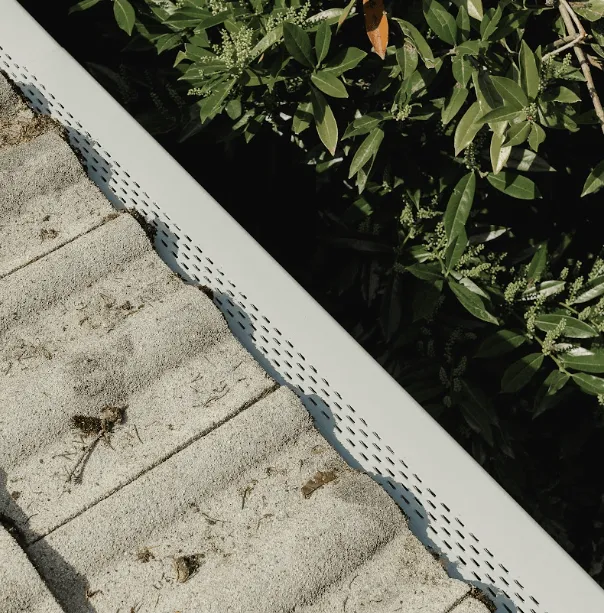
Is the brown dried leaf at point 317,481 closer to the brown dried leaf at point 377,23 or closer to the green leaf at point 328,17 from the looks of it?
the brown dried leaf at point 377,23

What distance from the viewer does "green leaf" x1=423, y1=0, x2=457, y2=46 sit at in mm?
2141

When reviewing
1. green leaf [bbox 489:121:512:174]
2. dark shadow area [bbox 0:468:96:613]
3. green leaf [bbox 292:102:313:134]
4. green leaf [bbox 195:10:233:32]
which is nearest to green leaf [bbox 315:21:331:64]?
green leaf [bbox 292:102:313:134]

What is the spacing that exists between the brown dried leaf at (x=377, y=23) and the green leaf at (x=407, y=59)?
0.35 feet

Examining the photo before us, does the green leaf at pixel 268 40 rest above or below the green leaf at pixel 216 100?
above

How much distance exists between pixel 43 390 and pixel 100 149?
2.63ft

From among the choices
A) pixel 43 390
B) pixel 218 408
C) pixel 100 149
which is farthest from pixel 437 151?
pixel 43 390

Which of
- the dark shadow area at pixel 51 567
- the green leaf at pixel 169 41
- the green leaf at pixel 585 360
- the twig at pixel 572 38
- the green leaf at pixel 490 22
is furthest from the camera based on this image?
the green leaf at pixel 169 41

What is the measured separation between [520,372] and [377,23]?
3.84ft

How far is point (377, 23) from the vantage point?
219 centimetres

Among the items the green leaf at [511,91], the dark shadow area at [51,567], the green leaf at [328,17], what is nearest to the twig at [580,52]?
the green leaf at [511,91]

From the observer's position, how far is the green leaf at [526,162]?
2.46 metres

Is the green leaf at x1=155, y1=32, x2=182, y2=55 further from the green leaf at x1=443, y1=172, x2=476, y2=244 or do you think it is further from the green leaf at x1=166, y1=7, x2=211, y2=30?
the green leaf at x1=443, y1=172, x2=476, y2=244

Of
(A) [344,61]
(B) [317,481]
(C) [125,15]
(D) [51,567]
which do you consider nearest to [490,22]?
(A) [344,61]

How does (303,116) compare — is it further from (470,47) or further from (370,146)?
(470,47)
